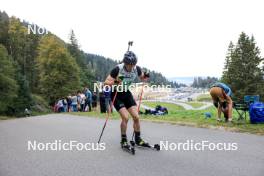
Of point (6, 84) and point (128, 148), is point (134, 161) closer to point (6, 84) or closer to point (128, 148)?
point (128, 148)

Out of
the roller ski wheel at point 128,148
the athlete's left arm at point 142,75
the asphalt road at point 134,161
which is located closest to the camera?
the asphalt road at point 134,161

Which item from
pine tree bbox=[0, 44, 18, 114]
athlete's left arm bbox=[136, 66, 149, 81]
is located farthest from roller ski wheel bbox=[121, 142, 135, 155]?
pine tree bbox=[0, 44, 18, 114]

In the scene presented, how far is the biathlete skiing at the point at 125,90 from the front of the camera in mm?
7465

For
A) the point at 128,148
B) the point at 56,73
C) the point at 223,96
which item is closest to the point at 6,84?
the point at 56,73

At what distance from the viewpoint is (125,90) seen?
7.83m

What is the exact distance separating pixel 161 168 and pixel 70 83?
58623 mm

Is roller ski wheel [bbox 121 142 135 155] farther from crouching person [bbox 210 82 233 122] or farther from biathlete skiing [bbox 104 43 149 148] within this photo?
crouching person [bbox 210 82 233 122]

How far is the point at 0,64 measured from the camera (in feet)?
181

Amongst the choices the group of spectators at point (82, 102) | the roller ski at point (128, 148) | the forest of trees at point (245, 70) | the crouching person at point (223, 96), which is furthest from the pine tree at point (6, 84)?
the roller ski at point (128, 148)

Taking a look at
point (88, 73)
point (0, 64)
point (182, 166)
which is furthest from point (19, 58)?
point (182, 166)

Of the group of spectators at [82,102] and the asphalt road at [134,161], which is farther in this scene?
the group of spectators at [82,102]

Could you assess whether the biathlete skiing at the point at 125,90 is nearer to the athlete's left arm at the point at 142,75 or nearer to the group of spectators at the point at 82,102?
the athlete's left arm at the point at 142,75

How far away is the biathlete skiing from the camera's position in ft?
24.5

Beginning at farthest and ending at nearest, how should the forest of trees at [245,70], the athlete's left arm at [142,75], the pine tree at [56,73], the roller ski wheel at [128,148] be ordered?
the pine tree at [56,73] → the forest of trees at [245,70] → the athlete's left arm at [142,75] → the roller ski wheel at [128,148]
